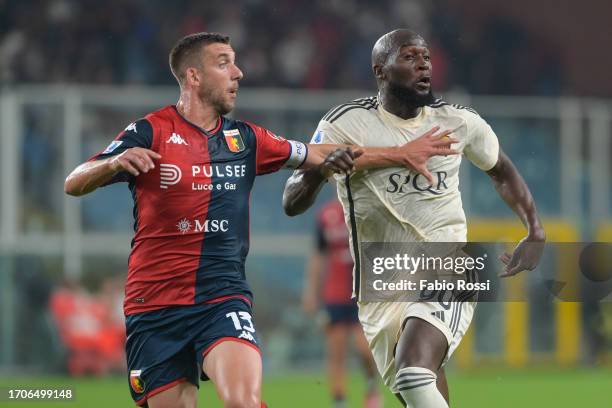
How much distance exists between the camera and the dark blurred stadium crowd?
1764 centimetres

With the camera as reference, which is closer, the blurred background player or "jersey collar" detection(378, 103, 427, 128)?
"jersey collar" detection(378, 103, 427, 128)

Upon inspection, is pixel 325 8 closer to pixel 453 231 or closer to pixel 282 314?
pixel 282 314

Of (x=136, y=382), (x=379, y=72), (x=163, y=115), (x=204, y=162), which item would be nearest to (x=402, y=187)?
(x=379, y=72)

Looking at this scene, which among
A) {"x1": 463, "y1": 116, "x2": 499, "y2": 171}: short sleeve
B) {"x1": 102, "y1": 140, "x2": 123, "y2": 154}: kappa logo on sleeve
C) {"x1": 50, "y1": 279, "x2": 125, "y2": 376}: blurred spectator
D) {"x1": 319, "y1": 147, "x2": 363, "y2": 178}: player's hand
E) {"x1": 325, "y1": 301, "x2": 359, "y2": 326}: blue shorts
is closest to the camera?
{"x1": 102, "y1": 140, "x2": 123, "y2": 154}: kappa logo on sleeve

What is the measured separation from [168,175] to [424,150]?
1333 mm

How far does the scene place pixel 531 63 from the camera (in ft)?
67.7

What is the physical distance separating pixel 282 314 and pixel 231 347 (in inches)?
371

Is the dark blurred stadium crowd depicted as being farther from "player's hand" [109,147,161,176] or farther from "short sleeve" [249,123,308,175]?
"player's hand" [109,147,161,176]

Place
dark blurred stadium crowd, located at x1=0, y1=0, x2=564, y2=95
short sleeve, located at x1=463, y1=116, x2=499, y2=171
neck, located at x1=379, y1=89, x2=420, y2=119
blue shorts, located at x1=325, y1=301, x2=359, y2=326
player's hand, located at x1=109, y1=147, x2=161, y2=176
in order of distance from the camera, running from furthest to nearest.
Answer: dark blurred stadium crowd, located at x1=0, y1=0, x2=564, y2=95 < blue shorts, located at x1=325, y1=301, x2=359, y2=326 < short sleeve, located at x1=463, y1=116, x2=499, y2=171 < neck, located at x1=379, y1=89, x2=420, y2=119 < player's hand, located at x1=109, y1=147, x2=161, y2=176

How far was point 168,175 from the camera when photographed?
6406 millimetres

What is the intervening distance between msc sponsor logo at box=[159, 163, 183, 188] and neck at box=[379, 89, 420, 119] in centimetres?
127

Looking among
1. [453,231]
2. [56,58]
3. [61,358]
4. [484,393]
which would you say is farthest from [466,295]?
[56,58]

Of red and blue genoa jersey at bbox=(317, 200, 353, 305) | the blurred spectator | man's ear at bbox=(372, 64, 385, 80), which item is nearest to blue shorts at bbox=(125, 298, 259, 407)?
man's ear at bbox=(372, 64, 385, 80)

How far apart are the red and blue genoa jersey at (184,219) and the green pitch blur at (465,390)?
5032mm
